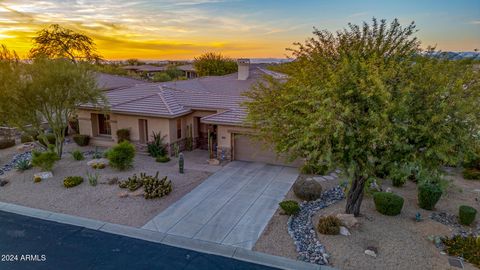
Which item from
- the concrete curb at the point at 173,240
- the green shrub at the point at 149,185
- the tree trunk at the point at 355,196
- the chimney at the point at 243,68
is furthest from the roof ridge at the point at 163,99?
the tree trunk at the point at 355,196

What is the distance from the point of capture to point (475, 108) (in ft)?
27.9

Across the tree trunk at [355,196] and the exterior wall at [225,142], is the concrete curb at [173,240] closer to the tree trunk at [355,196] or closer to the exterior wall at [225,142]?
the tree trunk at [355,196]

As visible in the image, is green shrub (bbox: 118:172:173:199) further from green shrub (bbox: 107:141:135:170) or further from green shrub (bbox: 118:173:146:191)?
green shrub (bbox: 107:141:135:170)

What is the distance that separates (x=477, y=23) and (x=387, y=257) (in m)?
14.4

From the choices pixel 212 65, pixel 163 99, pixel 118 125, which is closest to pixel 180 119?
pixel 163 99

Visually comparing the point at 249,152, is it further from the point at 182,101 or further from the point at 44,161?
the point at 44,161

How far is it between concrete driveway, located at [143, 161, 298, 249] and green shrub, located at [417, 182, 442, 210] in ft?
18.4

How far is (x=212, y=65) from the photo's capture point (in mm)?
50562

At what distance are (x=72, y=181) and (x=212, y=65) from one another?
3784 centimetres

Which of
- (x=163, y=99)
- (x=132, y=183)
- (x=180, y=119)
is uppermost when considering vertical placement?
(x=163, y=99)

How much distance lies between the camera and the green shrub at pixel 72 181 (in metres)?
15.1

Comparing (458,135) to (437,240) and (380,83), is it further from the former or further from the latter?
(437,240)

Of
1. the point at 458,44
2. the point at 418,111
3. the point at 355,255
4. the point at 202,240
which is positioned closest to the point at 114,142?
the point at 202,240

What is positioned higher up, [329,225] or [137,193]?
[329,225]
